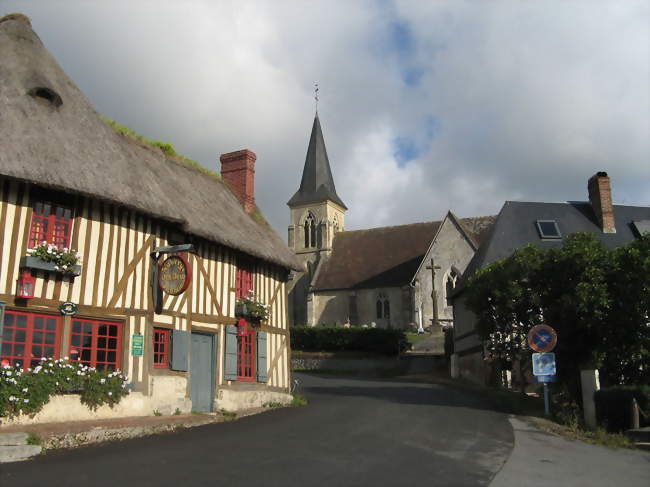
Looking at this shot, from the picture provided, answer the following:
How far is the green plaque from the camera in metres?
11.3

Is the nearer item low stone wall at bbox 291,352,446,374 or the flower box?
the flower box

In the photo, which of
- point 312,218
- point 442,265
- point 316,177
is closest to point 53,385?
point 442,265

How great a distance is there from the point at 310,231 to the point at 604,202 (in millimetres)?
28828

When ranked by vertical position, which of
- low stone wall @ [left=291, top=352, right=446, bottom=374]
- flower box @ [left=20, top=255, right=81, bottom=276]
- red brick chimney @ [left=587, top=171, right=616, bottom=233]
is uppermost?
red brick chimney @ [left=587, top=171, right=616, bottom=233]

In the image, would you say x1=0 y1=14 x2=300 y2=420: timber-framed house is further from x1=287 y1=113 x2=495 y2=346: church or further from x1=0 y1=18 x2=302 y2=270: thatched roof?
x1=287 y1=113 x2=495 y2=346: church

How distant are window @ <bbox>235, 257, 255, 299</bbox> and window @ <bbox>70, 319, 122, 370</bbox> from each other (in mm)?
3891

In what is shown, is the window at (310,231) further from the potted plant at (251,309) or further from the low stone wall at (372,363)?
the potted plant at (251,309)

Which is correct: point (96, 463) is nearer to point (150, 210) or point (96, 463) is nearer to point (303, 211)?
point (150, 210)

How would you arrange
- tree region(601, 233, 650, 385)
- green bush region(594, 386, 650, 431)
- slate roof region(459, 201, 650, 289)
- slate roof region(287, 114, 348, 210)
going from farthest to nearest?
slate roof region(287, 114, 348, 210) → slate roof region(459, 201, 650, 289) → tree region(601, 233, 650, 385) → green bush region(594, 386, 650, 431)

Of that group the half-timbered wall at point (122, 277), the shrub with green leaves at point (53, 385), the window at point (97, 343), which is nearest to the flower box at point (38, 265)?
the half-timbered wall at point (122, 277)

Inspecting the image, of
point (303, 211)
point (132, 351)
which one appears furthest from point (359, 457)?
point (303, 211)

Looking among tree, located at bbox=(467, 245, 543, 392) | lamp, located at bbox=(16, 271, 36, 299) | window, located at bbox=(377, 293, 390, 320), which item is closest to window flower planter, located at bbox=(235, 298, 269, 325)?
tree, located at bbox=(467, 245, 543, 392)

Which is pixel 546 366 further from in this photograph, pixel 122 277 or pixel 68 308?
pixel 68 308

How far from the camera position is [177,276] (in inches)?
457
